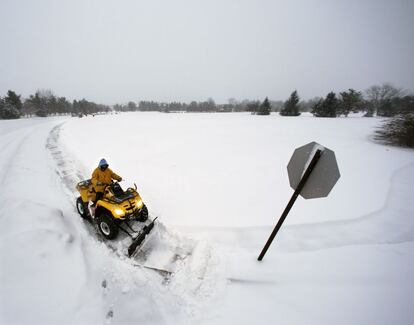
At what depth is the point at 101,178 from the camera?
183 inches

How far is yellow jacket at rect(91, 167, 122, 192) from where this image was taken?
4387 millimetres

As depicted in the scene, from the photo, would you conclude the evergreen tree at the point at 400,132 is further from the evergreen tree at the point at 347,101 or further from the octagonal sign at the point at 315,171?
the evergreen tree at the point at 347,101

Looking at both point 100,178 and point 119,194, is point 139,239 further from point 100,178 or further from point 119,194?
point 100,178

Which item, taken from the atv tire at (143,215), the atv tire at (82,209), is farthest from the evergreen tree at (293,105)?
the atv tire at (82,209)

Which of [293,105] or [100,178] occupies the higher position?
[293,105]

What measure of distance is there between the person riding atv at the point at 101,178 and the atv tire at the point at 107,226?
0.56m

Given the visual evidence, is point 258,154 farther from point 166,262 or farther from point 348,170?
point 166,262

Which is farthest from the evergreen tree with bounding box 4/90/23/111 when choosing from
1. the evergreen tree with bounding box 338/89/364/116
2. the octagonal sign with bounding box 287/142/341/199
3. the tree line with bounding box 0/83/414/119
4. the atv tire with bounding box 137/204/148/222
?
the evergreen tree with bounding box 338/89/364/116

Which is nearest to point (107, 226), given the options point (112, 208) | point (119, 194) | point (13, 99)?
point (112, 208)

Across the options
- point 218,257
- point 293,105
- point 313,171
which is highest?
point 293,105

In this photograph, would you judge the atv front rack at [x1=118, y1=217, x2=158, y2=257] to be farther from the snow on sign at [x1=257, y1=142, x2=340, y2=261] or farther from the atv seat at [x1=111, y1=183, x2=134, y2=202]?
the snow on sign at [x1=257, y1=142, x2=340, y2=261]

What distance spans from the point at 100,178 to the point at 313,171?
15.5 feet

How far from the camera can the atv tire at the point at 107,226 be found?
13.1 feet

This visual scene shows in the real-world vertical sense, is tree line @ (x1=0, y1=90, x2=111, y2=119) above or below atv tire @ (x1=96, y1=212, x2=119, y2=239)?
above
